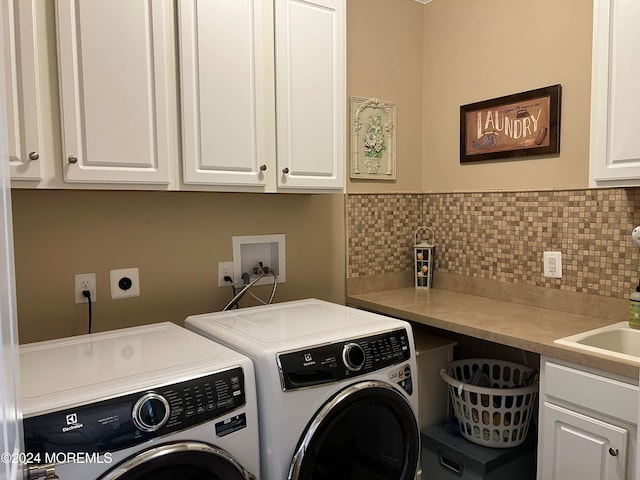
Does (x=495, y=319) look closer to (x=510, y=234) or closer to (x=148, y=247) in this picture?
(x=510, y=234)

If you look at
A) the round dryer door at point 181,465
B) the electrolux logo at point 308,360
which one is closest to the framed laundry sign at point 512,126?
the electrolux logo at point 308,360

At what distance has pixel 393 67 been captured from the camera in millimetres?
2768

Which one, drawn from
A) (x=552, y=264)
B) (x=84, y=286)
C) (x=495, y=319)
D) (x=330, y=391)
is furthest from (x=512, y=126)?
(x=84, y=286)

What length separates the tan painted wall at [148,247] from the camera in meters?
1.78

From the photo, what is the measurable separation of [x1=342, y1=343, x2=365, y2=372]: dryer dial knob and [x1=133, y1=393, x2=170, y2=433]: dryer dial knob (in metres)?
0.57

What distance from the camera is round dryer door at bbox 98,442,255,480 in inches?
43.4

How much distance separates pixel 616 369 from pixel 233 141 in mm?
1495

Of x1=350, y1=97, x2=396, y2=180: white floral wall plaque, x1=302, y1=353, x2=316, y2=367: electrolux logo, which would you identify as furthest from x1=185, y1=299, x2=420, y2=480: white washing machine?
x1=350, y1=97, x2=396, y2=180: white floral wall plaque

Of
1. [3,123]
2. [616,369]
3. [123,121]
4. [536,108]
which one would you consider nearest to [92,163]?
[123,121]

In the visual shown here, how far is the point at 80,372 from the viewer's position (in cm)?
129

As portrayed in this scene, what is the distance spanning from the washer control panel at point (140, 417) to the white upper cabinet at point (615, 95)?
145 centimetres

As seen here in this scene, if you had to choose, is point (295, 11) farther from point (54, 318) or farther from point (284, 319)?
point (54, 318)

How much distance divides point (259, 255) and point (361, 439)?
103 cm

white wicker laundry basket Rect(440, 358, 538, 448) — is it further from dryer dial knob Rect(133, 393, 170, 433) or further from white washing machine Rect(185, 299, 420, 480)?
dryer dial knob Rect(133, 393, 170, 433)
